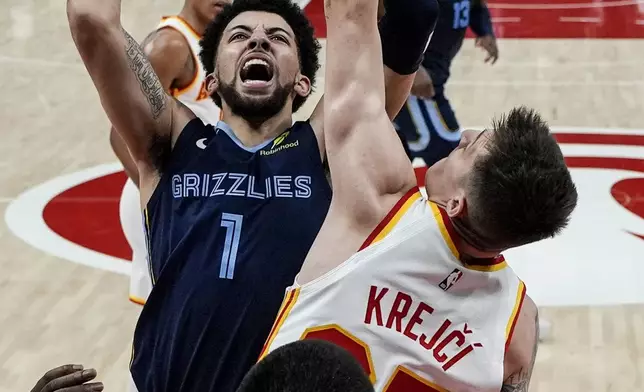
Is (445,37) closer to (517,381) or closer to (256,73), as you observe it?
(256,73)

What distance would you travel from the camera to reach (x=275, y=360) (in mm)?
1522

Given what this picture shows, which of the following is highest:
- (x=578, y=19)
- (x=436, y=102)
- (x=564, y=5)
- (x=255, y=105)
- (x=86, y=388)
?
(x=255, y=105)

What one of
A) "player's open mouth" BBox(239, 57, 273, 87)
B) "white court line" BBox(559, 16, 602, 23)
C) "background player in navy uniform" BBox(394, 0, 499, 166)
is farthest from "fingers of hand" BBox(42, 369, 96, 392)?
"white court line" BBox(559, 16, 602, 23)

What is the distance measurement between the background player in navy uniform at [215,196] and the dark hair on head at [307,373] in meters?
1.24

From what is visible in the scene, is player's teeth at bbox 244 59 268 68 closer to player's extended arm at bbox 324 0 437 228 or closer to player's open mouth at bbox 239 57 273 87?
player's open mouth at bbox 239 57 273 87

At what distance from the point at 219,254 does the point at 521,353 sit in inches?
30.8

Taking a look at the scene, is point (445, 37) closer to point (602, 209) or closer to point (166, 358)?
point (602, 209)

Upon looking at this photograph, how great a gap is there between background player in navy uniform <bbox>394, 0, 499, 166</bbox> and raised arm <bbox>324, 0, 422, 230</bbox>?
3.33 m

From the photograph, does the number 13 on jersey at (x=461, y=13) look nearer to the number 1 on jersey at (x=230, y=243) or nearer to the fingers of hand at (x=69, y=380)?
the number 1 on jersey at (x=230, y=243)

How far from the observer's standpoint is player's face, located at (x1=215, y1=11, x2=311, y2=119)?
10.1 ft

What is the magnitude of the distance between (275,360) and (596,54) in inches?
393

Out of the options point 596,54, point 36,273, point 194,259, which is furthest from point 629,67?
point 194,259

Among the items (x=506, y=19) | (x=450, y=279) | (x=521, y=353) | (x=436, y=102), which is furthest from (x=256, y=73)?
(x=506, y=19)

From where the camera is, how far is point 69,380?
2.56 metres
